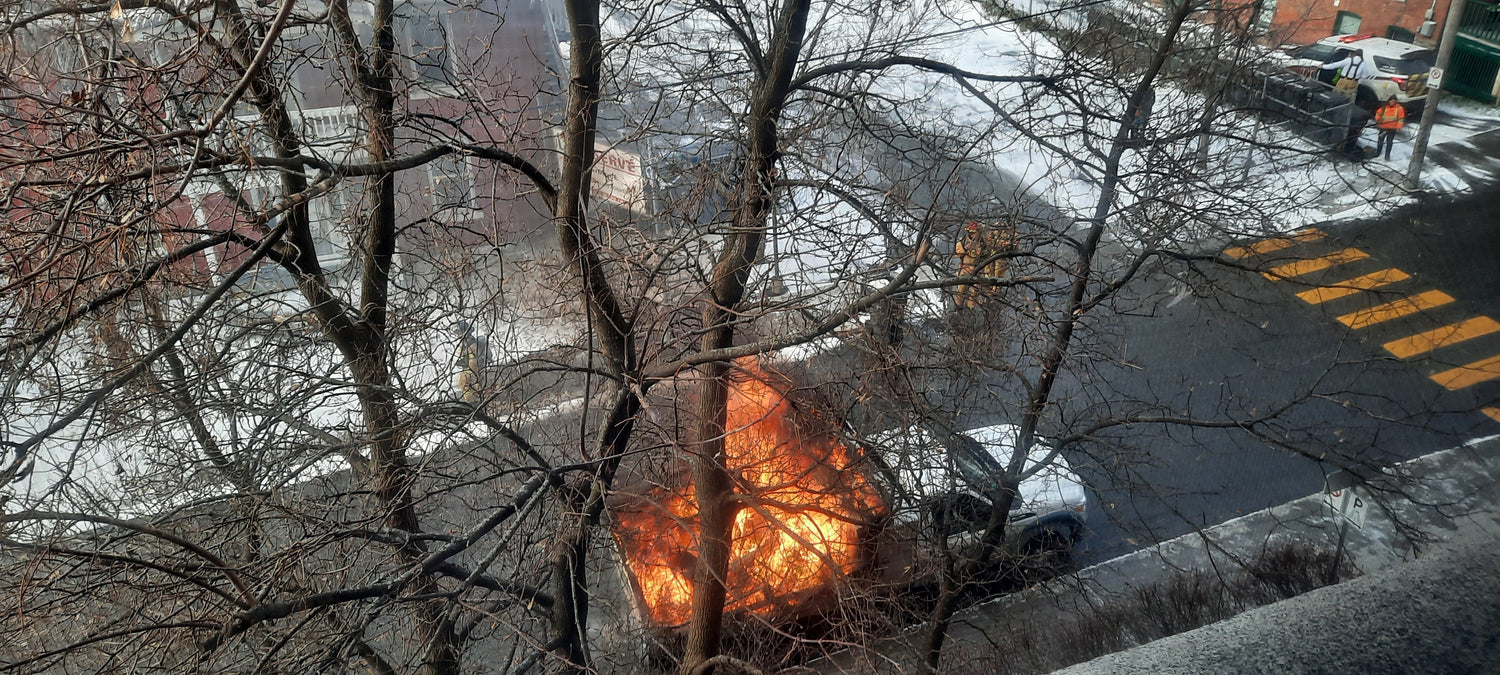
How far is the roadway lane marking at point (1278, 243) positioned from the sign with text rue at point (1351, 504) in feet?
6.63

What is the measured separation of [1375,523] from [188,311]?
8.62m

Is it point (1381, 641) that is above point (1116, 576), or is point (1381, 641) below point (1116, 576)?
above

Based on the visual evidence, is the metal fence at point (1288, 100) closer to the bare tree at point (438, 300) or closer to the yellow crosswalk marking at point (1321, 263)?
the bare tree at point (438, 300)

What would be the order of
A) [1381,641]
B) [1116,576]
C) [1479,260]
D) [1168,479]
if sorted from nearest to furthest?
[1381,641], [1116,576], [1168,479], [1479,260]

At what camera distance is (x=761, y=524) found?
24.6 feet

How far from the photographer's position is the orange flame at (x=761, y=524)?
6352mm

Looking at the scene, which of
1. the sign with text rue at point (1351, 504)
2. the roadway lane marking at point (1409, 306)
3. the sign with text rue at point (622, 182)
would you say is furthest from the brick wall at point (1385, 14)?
the sign with text rue at point (622, 182)

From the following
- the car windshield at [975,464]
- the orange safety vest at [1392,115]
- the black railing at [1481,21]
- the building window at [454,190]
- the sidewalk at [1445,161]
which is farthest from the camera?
the black railing at [1481,21]

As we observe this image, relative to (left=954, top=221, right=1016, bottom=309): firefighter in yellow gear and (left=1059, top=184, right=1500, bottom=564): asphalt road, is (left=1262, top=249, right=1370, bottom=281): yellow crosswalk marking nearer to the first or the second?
(left=1059, top=184, right=1500, bottom=564): asphalt road

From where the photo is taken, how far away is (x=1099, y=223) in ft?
22.7

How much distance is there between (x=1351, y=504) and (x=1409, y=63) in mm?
10273

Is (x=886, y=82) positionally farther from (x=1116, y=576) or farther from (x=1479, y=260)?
(x=1479, y=260)

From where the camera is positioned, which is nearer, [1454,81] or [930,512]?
[930,512]

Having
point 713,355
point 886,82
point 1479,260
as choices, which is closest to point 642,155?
point 886,82
